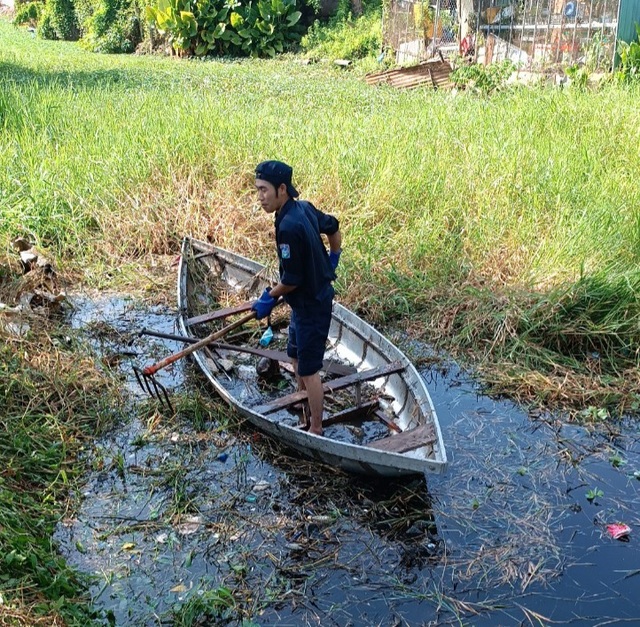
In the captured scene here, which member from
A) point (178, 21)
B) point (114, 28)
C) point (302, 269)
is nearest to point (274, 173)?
point (302, 269)

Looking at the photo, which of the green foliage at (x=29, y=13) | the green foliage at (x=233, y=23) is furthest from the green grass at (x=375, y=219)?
the green foliage at (x=29, y=13)

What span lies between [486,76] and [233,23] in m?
10.7

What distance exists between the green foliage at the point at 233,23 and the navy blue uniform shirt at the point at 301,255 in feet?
59.2

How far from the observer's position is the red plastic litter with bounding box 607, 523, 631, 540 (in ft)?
11.9

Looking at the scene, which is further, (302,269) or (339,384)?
(339,384)

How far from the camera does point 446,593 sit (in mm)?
3309

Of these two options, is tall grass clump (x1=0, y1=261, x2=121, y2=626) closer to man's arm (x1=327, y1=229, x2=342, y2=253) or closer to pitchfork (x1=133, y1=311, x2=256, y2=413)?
pitchfork (x1=133, y1=311, x2=256, y2=413)

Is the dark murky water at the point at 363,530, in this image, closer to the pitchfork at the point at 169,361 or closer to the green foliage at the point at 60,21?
the pitchfork at the point at 169,361

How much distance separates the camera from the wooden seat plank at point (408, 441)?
149 inches

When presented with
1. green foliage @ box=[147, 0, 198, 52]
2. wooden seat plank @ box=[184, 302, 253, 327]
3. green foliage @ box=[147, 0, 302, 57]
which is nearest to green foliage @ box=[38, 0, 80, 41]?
green foliage @ box=[147, 0, 198, 52]

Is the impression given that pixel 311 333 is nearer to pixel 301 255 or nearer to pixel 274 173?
pixel 301 255

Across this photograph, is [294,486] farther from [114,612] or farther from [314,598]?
[114,612]

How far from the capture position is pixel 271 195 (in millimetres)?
3795

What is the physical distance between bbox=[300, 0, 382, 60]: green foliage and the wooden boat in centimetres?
1312
